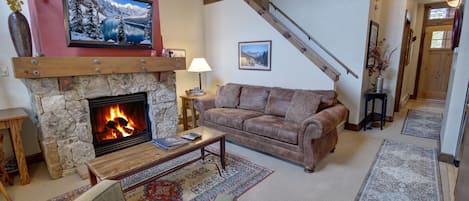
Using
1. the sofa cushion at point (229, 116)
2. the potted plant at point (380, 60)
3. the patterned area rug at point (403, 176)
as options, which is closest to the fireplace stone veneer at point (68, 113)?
the sofa cushion at point (229, 116)

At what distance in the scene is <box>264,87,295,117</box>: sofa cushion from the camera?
139 inches

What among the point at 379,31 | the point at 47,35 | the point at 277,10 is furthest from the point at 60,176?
the point at 379,31

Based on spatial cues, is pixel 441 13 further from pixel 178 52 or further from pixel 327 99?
pixel 178 52

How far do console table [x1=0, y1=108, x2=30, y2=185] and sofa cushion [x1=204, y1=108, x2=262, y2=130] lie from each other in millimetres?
2282

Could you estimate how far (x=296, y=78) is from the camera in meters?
3.95

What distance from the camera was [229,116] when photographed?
11.7 ft

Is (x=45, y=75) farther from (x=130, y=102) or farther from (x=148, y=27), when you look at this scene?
(x=148, y=27)

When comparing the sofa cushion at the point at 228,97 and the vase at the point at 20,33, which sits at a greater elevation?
the vase at the point at 20,33

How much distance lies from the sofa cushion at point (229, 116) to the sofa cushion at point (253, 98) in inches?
4.9

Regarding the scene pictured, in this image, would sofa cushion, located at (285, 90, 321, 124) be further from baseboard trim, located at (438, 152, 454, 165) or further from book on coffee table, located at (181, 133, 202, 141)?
baseboard trim, located at (438, 152, 454, 165)

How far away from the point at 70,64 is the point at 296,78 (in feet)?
10.5

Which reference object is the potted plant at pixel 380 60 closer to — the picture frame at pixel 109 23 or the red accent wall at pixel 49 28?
the picture frame at pixel 109 23

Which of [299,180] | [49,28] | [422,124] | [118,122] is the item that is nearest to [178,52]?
[118,122]

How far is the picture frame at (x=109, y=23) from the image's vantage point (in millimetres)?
2699
